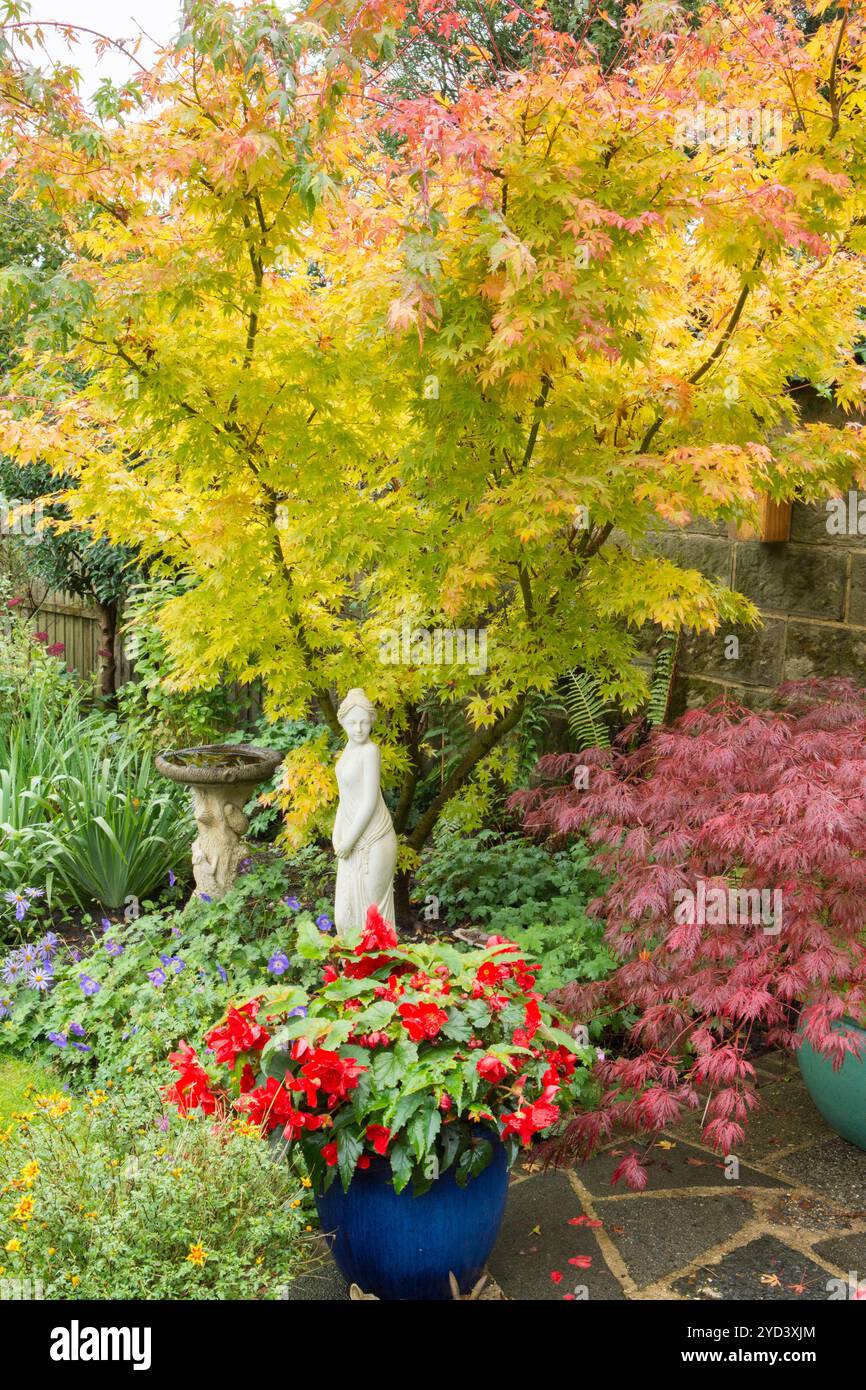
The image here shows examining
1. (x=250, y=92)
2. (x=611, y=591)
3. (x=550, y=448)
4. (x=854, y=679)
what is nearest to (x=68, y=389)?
(x=250, y=92)

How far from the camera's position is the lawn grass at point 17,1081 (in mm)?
4461

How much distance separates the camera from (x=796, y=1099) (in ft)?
15.0

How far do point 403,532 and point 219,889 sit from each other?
97.1 inches

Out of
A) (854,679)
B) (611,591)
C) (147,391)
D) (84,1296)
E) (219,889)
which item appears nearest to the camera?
(84,1296)

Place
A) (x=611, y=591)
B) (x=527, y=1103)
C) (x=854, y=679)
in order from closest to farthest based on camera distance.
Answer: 1. (x=527, y=1103)
2. (x=611, y=591)
3. (x=854, y=679)

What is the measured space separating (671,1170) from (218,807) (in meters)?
2.97

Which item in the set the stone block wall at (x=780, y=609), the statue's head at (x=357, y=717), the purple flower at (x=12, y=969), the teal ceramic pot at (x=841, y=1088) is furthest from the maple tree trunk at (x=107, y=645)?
the teal ceramic pot at (x=841, y=1088)

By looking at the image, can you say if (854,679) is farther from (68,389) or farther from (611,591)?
(68,389)

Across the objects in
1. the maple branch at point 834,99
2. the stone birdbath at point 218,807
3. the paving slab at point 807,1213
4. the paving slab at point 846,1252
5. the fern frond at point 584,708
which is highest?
the maple branch at point 834,99

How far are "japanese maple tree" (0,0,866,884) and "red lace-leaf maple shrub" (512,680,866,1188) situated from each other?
2.53 feet

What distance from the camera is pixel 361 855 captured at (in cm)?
461

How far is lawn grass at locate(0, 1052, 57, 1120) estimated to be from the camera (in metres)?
4.46

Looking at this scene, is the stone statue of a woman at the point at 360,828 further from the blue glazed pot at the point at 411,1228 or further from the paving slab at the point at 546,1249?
the blue glazed pot at the point at 411,1228

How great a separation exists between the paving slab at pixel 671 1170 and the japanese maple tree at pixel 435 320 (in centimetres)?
189
